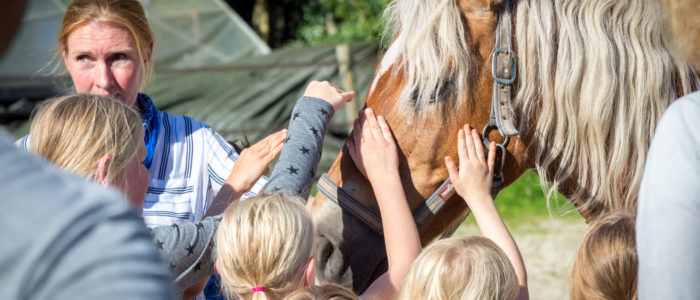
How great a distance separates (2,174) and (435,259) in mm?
1037

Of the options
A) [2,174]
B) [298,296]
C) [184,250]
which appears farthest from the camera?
[184,250]

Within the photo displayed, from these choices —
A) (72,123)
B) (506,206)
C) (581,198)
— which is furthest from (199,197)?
(506,206)

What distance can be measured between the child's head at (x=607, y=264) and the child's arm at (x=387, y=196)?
0.45m

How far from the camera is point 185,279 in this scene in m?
1.56

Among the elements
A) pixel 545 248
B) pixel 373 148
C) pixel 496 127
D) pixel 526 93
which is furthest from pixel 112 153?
pixel 545 248

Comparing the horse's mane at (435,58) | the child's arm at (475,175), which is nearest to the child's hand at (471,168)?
the child's arm at (475,175)

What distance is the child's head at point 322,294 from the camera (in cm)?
133

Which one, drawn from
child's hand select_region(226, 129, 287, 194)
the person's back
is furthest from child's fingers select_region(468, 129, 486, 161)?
the person's back

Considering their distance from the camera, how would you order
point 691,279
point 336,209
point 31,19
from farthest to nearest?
point 31,19, point 336,209, point 691,279

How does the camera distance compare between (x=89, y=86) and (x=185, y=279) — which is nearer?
(x=185, y=279)

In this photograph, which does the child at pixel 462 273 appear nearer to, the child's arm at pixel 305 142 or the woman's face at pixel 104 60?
the child's arm at pixel 305 142

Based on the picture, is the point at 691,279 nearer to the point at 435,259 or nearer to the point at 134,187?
the point at 435,259

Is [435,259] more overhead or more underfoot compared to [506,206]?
more overhead

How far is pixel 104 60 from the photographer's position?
1938 mm
